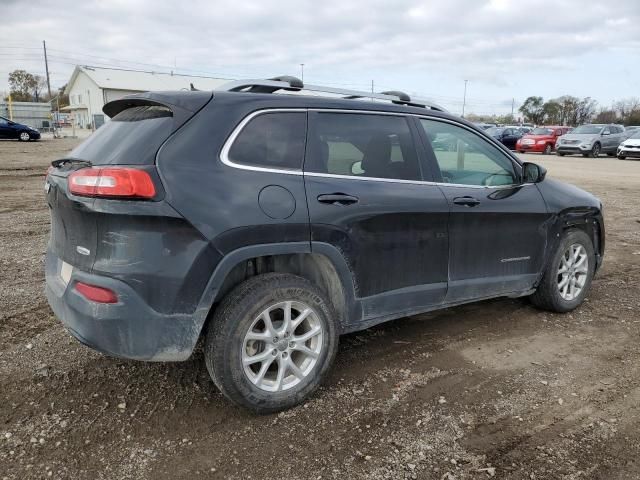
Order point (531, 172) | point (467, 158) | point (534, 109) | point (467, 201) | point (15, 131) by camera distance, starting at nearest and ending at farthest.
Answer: point (467, 201), point (467, 158), point (531, 172), point (15, 131), point (534, 109)

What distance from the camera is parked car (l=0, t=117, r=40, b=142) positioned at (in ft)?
100

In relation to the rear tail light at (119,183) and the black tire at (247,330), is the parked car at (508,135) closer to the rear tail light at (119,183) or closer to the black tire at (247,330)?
the black tire at (247,330)

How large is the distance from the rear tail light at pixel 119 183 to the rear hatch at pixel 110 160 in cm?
3

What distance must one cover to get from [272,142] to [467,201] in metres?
1.57

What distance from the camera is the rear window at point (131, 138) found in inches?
111

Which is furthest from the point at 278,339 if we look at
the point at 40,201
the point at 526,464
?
the point at 40,201

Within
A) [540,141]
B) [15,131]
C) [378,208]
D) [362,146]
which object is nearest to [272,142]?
[362,146]

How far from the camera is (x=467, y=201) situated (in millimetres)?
3887

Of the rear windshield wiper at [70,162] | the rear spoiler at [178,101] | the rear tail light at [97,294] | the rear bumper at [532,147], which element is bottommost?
the rear tail light at [97,294]

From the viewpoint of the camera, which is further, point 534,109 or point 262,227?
point 534,109

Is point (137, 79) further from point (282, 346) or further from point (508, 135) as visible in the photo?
point (282, 346)

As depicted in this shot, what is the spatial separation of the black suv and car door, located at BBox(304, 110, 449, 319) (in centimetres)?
1

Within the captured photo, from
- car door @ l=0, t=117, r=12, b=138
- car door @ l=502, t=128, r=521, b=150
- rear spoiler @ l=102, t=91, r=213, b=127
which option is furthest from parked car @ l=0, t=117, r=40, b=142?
rear spoiler @ l=102, t=91, r=213, b=127

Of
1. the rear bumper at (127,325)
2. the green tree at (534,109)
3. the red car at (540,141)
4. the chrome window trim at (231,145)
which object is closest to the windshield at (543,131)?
the red car at (540,141)
